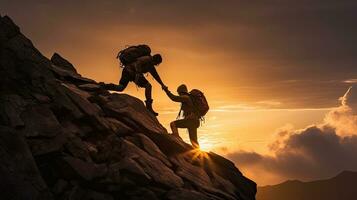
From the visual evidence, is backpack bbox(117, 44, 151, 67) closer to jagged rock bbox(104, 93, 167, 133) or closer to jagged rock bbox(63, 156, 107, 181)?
jagged rock bbox(104, 93, 167, 133)

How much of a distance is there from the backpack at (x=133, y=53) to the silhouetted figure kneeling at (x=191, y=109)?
11.8ft

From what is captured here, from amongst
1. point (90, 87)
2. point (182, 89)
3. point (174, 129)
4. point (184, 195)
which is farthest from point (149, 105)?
point (184, 195)

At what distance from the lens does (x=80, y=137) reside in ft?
70.7

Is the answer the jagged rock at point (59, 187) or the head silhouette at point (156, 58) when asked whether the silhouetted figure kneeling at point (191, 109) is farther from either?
the jagged rock at point (59, 187)

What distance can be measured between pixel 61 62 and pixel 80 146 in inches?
539

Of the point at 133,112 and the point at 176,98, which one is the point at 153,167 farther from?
the point at 176,98

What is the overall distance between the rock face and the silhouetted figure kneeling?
204 cm

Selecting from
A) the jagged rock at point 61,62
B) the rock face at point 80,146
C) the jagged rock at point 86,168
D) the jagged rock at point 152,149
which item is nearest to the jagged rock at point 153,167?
the rock face at point 80,146

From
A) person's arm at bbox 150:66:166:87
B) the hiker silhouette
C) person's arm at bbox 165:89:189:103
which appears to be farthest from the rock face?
person's arm at bbox 150:66:166:87

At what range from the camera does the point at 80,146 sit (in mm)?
20594

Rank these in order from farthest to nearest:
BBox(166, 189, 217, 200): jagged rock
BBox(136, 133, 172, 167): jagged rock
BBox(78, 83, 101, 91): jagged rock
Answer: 1. BBox(78, 83, 101, 91): jagged rock
2. BBox(136, 133, 172, 167): jagged rock
3. BBox(166, 189, 217, 200): jagged rock

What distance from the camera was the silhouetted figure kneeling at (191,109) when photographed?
2917 centimetres

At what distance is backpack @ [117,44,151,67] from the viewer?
28484mm

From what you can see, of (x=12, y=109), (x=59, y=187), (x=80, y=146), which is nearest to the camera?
(x=59, y=187)
